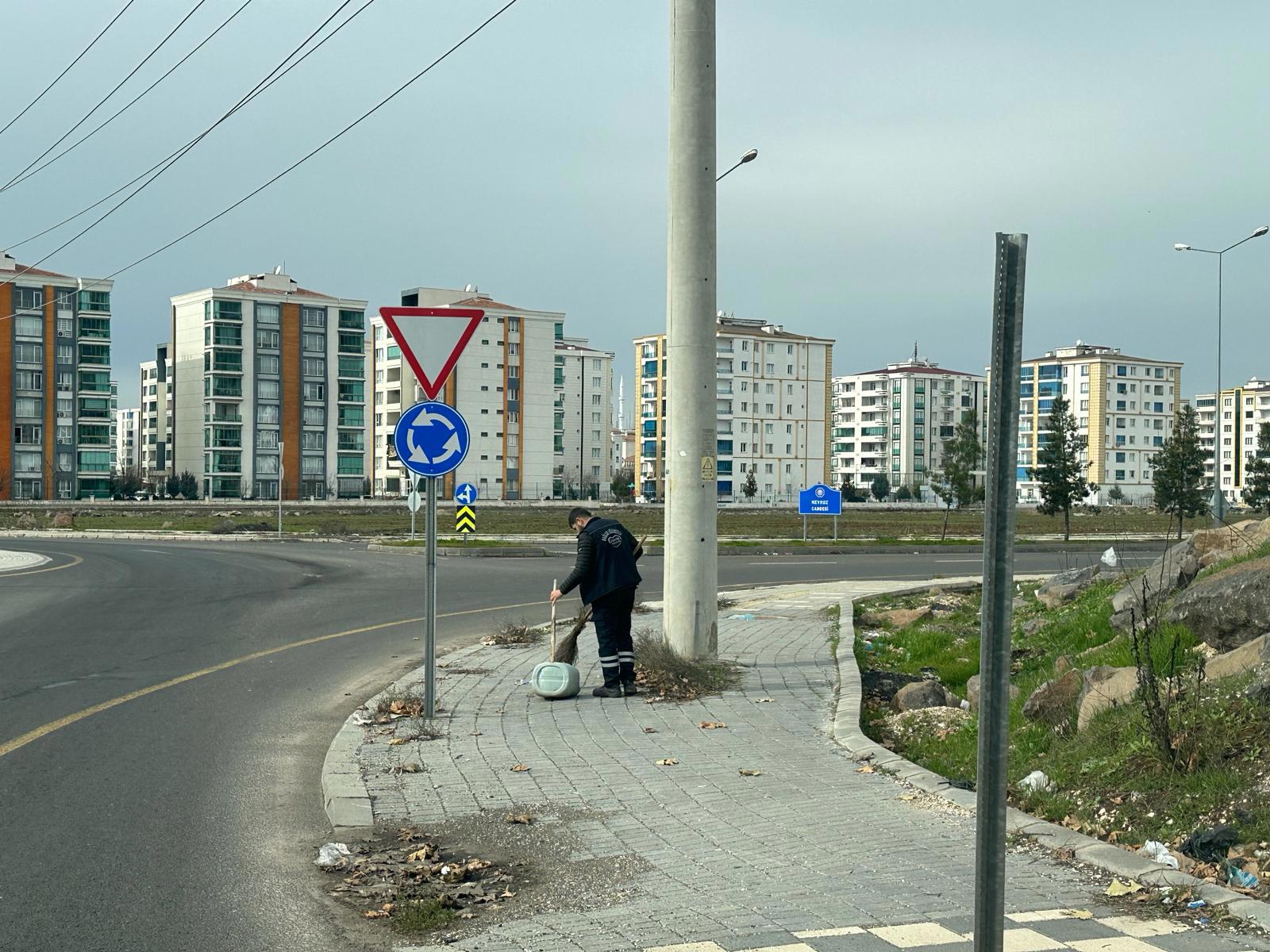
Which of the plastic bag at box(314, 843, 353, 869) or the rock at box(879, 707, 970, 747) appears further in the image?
the rock at box(879, 707, 970, 747)

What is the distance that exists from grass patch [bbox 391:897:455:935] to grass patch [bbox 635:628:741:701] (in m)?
5.07

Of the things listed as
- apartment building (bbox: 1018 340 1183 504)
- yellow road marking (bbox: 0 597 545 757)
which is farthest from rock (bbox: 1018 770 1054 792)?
apartment building (bbox: 1018 340 1183 504)

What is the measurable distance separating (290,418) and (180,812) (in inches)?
4295

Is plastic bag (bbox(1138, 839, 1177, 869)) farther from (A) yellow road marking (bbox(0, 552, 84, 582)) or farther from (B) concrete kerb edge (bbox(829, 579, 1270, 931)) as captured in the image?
(A) yellow road marking (bbox(0, 552, 84, 582))

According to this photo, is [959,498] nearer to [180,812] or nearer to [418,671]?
[418,671]

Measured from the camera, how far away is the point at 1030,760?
7.55 metres

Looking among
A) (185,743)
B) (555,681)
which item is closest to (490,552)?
(555,681)

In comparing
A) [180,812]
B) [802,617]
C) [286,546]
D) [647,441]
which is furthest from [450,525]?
[647,441]

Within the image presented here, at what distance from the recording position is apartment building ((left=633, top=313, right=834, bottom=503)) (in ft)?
446

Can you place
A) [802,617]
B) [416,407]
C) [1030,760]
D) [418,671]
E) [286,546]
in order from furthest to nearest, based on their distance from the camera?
1. [286,546]
2. [802,617]
3. [418,671]
4. [416,407]
5. [1030,760]

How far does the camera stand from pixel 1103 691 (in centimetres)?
793

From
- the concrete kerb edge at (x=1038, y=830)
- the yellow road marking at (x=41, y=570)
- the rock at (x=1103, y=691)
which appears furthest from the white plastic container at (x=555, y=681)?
the yellow road marking at (x=41, y=570)

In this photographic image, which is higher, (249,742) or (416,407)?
(416,407)

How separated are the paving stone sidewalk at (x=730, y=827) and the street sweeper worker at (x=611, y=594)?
28 cm
